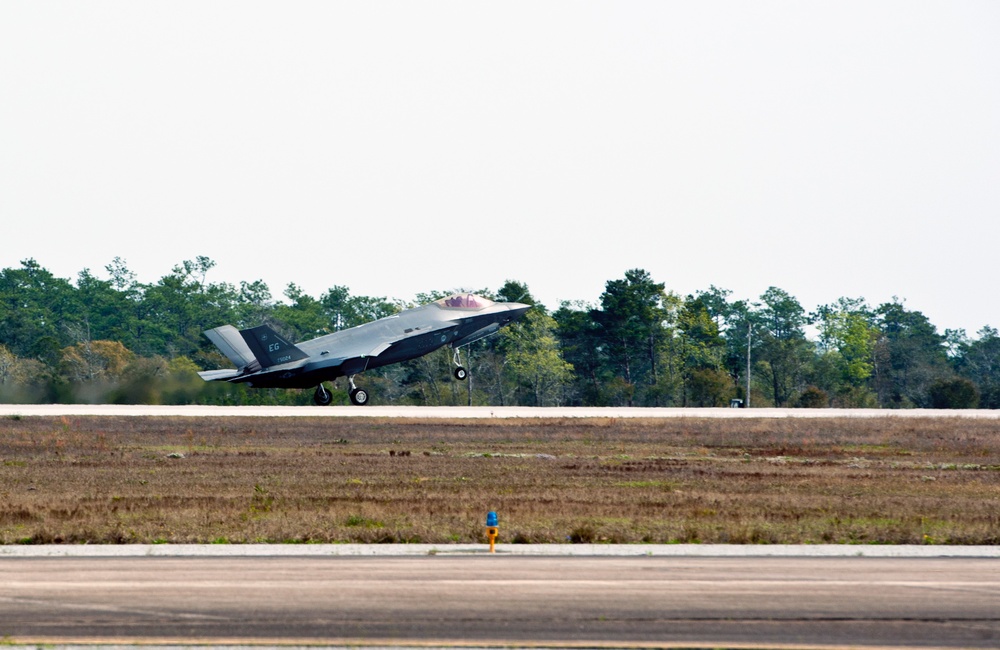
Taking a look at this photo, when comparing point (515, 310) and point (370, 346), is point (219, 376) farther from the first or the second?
point (515, 310)

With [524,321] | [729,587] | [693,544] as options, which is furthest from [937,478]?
[524,321]

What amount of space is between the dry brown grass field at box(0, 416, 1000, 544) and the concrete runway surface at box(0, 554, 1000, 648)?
2.86m

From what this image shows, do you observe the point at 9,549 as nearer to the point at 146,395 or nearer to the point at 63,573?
the point at 63,573

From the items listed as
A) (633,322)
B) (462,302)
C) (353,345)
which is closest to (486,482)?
(353,345)

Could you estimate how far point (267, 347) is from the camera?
57.3 meters

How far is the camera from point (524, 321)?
10531 centimetres

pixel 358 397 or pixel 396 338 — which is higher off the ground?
pixel 396 338

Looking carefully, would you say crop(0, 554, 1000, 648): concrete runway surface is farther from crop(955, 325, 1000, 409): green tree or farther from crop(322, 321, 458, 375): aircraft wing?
crop(955, 325, 1000, 409): green tree

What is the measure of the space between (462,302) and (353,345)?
21.5ft

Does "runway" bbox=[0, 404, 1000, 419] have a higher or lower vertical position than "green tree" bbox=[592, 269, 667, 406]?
lower

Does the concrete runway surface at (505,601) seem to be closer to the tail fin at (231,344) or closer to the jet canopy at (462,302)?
the tail fin at (231,344)

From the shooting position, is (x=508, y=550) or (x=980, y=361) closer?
(x=508, y=550)

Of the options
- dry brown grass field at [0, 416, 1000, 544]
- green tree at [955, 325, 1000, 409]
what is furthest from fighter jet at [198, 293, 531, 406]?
green tree at [955, 325, 1000, 409]

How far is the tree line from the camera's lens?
8838 centimetres
